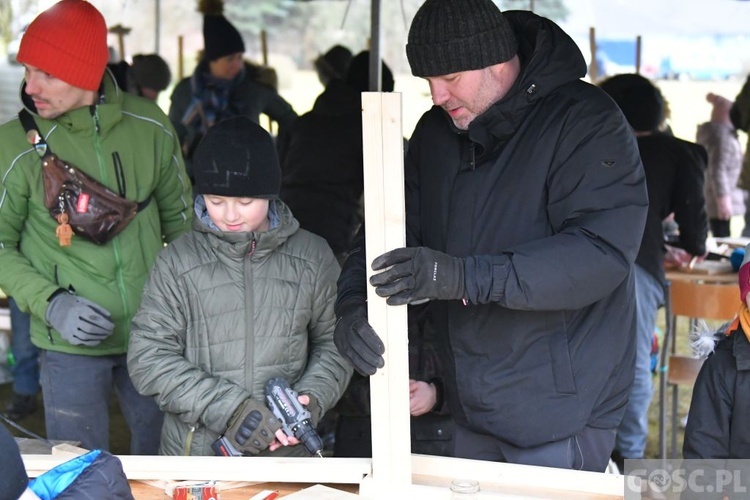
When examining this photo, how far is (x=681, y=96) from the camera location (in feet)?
29.0

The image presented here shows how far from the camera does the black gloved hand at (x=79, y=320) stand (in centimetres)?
262

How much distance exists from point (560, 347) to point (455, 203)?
0.38 m

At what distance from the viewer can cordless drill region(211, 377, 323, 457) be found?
7.28ft

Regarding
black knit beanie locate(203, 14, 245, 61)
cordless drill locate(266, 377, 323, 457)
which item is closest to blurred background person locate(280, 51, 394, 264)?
black knit beanie locate(203, 14, 245, 61)

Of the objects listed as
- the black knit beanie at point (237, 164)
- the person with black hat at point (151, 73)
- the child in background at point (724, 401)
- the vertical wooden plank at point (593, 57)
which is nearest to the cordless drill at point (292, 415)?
the black knit beanie at point (237, 164)

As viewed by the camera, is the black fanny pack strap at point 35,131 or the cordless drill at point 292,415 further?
the black fanny pack strap at point 35,131

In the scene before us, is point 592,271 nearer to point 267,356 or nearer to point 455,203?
point 455,203

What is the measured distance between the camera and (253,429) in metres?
2.20

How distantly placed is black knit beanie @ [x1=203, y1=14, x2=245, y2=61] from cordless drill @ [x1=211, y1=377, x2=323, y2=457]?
328 centimetres

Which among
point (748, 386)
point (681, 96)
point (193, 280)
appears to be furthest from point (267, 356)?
point (681, 96)

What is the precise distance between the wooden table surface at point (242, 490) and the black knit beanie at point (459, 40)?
2.78 ft

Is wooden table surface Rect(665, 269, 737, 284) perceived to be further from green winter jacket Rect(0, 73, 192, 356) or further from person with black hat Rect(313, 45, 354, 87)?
green winter jacket Rect(0, 73, 192, 356)

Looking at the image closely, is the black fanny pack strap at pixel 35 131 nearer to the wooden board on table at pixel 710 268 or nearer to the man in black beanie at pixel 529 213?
the man in black beanie at pixel 529 213

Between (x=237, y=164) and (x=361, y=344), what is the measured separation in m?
0.62
